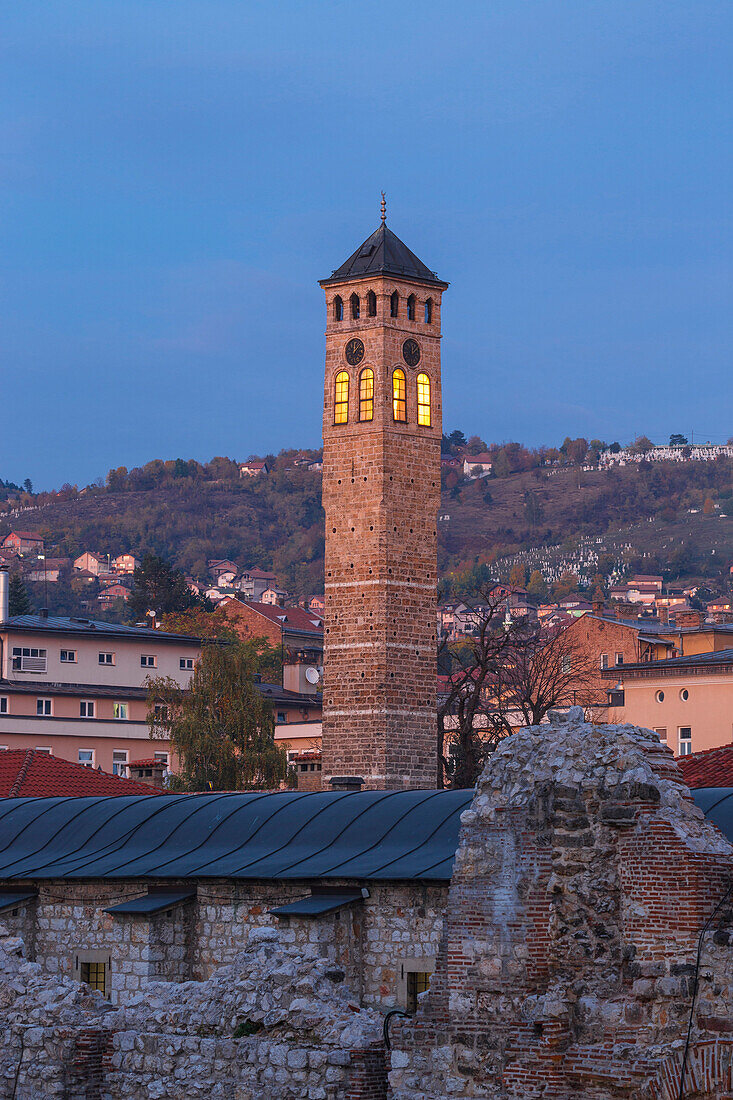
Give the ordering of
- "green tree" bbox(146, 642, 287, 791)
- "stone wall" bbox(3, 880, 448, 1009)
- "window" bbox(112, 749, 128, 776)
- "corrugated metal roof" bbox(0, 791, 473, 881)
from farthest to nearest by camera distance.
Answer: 1. "window" bbox(112, 749, 128, 776)
2. "green tree" bbox(146, 642, 287, 791)
3. "corrugated metal roof" bbox(0, 791, 473, 881)
4. "stone wall" bbox(3, 880, 448, 1009)

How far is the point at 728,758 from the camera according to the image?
2716cm

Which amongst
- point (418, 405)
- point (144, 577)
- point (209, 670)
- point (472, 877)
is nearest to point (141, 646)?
point (209, 670)

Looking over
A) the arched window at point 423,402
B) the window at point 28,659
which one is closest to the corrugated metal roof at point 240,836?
the arched window at point 423,402

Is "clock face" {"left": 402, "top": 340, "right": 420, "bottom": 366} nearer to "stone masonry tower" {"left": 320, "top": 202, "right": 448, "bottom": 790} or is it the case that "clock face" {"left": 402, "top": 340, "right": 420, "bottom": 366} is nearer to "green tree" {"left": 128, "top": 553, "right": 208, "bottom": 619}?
"stone masonry tower" {"left": 320, "top": 202, "right": 448, "bottom": 790}

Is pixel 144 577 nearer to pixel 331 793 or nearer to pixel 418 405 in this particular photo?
pixel 418 405

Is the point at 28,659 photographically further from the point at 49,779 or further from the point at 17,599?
the point at 49,779

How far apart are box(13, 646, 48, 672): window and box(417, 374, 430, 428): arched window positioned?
2198 centimetres

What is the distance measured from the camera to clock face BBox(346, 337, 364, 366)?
195 feet

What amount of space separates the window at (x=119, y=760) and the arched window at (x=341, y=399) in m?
18.5

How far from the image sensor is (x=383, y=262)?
5831 centimetres

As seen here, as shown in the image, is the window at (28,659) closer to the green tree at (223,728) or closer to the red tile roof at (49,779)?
the green tree at (223,728)

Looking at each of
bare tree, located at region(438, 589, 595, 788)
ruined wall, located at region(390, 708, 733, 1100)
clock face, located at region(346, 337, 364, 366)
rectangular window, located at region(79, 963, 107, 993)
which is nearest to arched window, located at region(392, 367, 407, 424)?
clock face, located at region(346, 337, 364, 366)

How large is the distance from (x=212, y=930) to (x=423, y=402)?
38.1 metres

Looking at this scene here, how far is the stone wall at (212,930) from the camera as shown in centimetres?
2103
